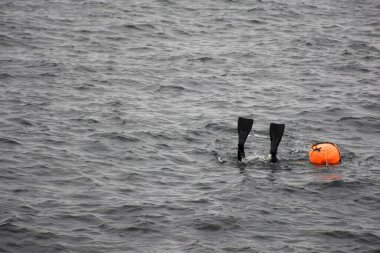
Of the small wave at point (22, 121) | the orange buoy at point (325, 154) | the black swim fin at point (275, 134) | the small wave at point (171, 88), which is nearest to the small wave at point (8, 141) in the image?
the small wave at point (22, 121)

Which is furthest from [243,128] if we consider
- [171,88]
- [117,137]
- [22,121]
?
[171,88]

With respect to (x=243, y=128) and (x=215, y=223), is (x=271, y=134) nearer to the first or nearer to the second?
(x=243, y=128)

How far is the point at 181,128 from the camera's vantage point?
17219mm

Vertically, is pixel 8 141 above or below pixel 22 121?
below

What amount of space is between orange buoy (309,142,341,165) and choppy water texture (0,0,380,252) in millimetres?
215

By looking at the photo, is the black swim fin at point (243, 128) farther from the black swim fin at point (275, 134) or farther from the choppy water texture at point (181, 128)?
the black swim fin at point (275, 134)

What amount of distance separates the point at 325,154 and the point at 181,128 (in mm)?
4365


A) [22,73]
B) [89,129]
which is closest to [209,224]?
[89,129]

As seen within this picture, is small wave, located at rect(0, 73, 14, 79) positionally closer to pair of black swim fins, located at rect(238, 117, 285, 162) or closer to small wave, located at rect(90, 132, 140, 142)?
small wave, located at rect(90, 132, 140, 142)

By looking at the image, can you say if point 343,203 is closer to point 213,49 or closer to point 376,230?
point 376,230

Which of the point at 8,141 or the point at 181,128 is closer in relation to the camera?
the point at 8,141

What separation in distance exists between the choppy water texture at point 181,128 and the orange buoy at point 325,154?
0.22m

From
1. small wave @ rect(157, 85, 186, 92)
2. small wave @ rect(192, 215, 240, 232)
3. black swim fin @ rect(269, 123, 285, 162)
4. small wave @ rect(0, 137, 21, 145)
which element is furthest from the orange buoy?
small wave @ rect(157, 85, 186, 92)

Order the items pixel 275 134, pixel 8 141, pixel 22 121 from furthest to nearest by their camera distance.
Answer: pixel 22 121 < pixel 8 141 < pixel 275 134
